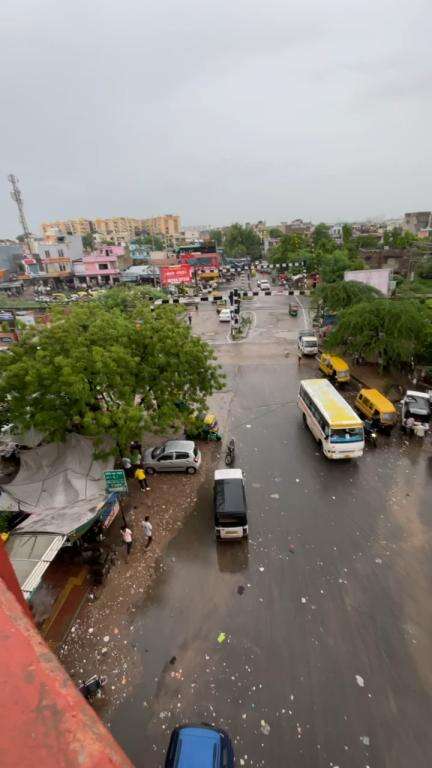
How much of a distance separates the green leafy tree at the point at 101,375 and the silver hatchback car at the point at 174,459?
4.14 ft

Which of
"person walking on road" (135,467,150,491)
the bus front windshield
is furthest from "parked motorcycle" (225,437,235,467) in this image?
the bus front windshield

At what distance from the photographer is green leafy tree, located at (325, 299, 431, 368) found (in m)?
18.5

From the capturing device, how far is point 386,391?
1895 cm

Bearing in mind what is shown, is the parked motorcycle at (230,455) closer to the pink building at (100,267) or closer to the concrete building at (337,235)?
the pink building at (100,267)

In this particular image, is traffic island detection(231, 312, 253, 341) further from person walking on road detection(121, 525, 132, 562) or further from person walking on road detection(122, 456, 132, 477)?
person walking on road detection(121, 525, 132, 562)

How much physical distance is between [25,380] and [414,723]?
466 inches

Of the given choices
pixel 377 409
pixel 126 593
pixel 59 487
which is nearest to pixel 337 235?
pixel 377 409

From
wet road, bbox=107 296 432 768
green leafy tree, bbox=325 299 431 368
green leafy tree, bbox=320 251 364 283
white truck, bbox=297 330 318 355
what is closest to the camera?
wet road, bbox=107 296 432 768

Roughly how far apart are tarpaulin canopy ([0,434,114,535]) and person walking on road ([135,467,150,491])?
1.19 meters

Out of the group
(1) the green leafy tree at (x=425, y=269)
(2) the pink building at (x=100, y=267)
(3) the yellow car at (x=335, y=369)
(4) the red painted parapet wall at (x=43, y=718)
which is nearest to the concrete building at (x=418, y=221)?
(1) the green leafy tree at (x=425, y=269)

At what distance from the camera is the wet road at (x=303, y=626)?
20.9 feet

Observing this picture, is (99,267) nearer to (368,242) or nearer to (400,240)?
(400,240)

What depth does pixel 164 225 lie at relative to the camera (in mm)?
137000

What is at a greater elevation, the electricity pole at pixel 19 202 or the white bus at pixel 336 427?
the electricity pole at pixel 19 202
